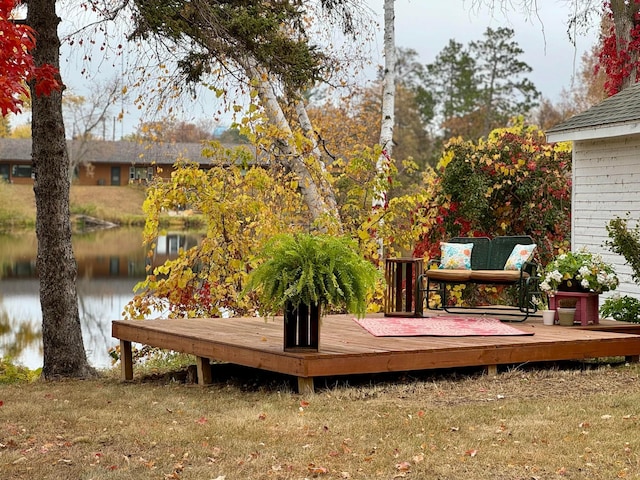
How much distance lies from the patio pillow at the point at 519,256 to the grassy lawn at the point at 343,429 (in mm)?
2118

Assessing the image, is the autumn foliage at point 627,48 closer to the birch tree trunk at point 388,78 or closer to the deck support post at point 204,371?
the birch tree trunk at point 388,78

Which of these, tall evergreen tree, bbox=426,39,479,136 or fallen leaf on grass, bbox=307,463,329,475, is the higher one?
tall evergreen tree, bbox=426,39,479,136

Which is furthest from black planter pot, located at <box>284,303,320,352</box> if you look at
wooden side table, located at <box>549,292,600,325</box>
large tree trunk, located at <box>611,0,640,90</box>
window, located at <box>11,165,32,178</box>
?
window, located at <box>11,165,32,178</box>

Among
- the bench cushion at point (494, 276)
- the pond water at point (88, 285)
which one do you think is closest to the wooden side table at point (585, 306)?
the bench cushion at point (494, 276)

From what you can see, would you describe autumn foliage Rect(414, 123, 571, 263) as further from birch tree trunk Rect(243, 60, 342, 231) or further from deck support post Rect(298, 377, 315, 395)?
deck support post Rect(298, 377, 315, 395)

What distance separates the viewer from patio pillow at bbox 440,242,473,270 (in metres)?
10.2

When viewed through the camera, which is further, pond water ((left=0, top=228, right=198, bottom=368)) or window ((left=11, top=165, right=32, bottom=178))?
window ((left=11, top=165, right=32, bottom=178))

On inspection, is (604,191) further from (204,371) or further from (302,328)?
(204,371)

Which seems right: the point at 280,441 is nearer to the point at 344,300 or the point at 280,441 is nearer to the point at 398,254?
the point at 344,300

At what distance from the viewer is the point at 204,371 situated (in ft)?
25.6

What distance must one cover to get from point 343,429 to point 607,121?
19.9ft

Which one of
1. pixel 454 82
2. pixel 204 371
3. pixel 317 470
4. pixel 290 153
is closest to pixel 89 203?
pixel 454 82

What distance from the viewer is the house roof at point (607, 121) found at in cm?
1027

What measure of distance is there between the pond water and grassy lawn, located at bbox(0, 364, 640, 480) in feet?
24.9
